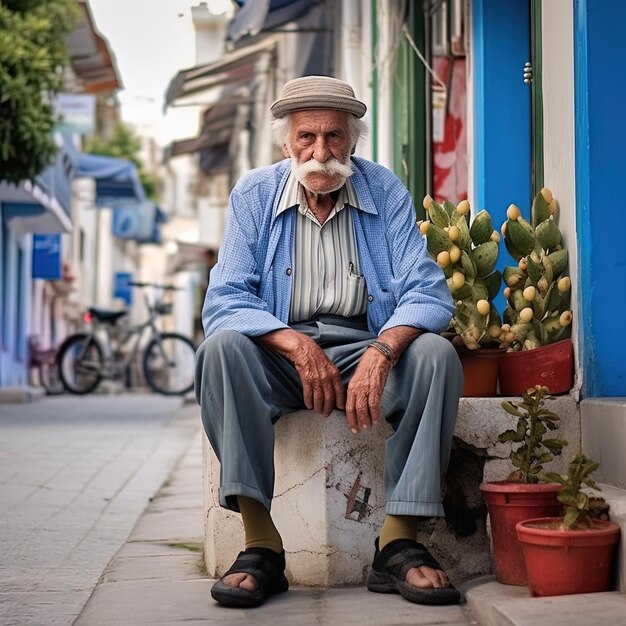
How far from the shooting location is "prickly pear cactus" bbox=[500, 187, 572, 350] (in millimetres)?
4277

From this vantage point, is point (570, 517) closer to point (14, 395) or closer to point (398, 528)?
point (398, 528)

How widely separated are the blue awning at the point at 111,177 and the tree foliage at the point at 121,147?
9.77 m

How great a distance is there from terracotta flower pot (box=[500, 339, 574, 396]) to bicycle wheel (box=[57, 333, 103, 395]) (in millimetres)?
12970

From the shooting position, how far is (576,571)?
318 centimetres

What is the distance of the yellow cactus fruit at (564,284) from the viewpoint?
4.24 meters

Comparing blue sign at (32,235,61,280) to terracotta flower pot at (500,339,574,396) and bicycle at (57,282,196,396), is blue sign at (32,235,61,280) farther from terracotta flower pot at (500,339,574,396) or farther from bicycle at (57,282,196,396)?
terracotta flower pot at (500,339,574,396)

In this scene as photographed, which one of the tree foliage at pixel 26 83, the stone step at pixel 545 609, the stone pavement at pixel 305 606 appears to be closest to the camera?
the stone step at pixel 545 609

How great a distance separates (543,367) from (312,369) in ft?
3.25

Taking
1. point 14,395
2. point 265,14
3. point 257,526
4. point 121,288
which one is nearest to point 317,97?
point 257,526

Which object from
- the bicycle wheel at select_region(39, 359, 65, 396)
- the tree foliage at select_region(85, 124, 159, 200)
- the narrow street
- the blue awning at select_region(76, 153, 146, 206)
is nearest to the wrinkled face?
the narrow street

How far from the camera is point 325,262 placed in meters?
3.87


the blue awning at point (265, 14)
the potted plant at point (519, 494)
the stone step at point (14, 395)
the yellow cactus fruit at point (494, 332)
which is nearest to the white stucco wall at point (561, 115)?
the yellow cactus fruit at point (494, 332)

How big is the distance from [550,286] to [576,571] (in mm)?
1360

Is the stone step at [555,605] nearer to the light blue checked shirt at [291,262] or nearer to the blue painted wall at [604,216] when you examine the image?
the blue painted wall at [604,216]
